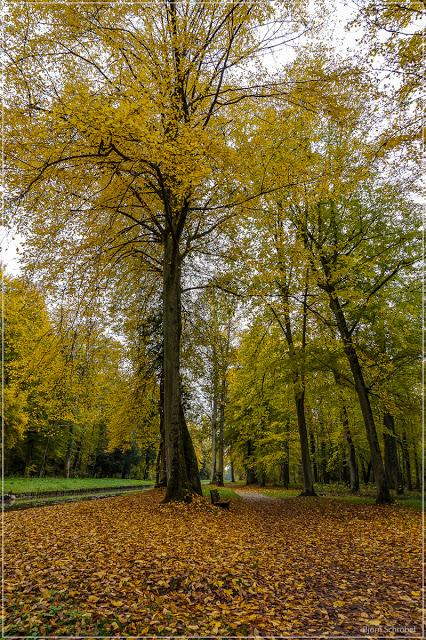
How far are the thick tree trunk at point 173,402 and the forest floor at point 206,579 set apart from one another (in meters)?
1.46

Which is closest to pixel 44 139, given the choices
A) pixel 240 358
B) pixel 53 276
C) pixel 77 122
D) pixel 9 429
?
pixel 77 122

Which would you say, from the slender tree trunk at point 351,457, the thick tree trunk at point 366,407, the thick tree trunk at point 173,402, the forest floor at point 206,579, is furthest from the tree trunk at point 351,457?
the forest floor at point 206,579

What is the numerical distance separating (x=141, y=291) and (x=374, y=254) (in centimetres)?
888

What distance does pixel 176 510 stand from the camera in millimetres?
8250

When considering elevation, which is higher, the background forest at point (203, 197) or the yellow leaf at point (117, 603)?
the background forest at point (203, 197)

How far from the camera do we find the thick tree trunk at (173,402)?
904 centimetres

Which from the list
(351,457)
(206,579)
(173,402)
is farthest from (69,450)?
(206,579)

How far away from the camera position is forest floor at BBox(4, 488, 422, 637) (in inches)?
135

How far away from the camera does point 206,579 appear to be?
434 centimetres

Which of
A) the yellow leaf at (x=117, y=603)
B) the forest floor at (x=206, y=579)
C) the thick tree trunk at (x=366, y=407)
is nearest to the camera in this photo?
the forest floor at (x=206, y=579)

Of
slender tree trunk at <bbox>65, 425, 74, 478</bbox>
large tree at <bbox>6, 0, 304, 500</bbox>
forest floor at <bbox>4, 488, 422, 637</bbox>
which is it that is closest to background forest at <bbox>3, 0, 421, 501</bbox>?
large tree at <bbox>6, 0, 304, 500</bbox>

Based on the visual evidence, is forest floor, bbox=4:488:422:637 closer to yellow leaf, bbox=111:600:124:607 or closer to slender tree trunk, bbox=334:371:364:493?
yellow leaf, bbox=111:600:124:607

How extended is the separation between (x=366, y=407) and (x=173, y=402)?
→ 704 cm

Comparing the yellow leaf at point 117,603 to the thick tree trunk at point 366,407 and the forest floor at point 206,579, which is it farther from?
the thick tree trunk at point 366,407
